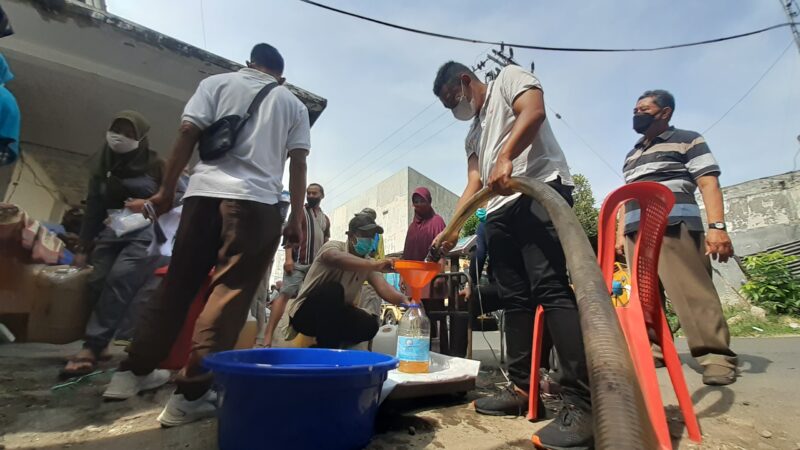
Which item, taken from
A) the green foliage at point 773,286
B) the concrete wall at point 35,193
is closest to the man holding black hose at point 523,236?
the concrete wall at point 35,193

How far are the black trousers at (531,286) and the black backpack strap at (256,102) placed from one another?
4.24ft

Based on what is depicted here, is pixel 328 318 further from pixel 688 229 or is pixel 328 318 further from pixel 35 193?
pixel 35 193

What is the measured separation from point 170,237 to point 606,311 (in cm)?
295

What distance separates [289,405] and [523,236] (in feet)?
3.65

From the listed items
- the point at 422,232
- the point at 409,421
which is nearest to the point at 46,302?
the point at 409,421

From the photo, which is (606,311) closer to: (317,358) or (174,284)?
(317,358)

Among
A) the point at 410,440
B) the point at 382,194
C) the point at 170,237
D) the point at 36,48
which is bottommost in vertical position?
the point at 410,440

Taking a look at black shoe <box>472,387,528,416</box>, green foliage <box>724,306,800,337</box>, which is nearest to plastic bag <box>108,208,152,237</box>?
black shoe <box>472,387,528,416</box>

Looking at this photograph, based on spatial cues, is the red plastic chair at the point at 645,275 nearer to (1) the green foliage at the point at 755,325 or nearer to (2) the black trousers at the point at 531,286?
(2) the black trousers at the point at 531,286

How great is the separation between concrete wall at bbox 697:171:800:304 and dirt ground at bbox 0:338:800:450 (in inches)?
383

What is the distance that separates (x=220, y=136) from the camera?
5.94ft

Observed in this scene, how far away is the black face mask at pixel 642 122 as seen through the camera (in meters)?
2.51

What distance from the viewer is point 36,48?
3580 mm

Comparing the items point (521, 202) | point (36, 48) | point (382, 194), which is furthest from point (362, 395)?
point (382, 194)
